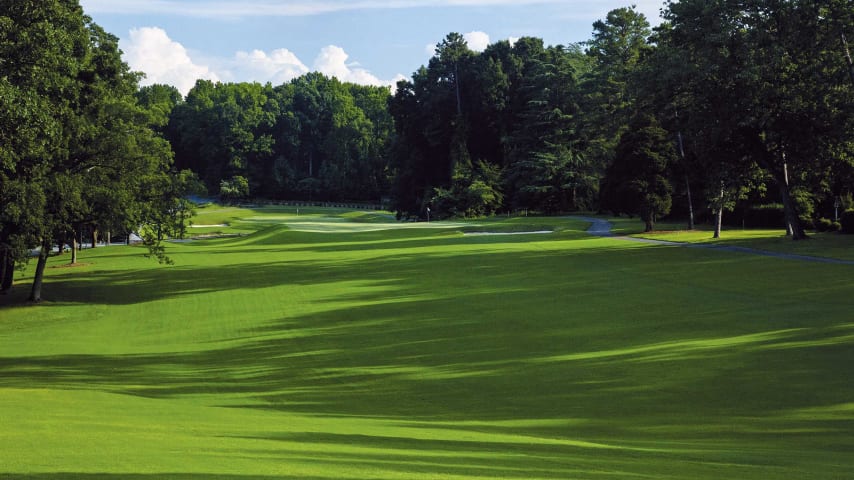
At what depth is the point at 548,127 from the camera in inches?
3728

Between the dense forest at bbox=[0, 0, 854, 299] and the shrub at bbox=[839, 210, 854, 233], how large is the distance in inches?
75.8

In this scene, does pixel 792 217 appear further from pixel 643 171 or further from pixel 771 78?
pixel 643 171

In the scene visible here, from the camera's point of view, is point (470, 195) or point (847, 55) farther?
point (470, 195)

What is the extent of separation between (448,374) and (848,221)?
1540 inches

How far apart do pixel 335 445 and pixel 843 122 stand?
35.2 m

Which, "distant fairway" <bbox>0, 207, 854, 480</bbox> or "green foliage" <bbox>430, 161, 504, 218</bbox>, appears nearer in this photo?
"distant fairway" <bbox>0, 207, 854, 480</bbox>

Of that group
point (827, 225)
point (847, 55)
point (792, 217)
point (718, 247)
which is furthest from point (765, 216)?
point (847, 55)

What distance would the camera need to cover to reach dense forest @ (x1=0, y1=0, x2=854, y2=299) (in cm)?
2969

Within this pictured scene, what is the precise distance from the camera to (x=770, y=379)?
46.0 ft

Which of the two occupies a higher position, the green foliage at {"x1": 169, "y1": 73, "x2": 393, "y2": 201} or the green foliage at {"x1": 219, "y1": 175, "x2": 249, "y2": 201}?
the green foliage at {"x1": 169, "y1": 73, "x2": 393, "y2": 201}

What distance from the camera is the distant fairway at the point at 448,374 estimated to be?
28.6 ft

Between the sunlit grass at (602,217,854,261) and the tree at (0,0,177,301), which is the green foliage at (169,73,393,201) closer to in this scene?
the sunlit grass at (602,217,854,261)

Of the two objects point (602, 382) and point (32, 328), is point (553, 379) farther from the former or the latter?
point (32, 328)

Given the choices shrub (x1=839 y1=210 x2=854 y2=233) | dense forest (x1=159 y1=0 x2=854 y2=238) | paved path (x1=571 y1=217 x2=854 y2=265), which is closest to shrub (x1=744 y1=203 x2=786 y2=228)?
dense forest (x1=159 y1=0 x2=854 y2=238)
